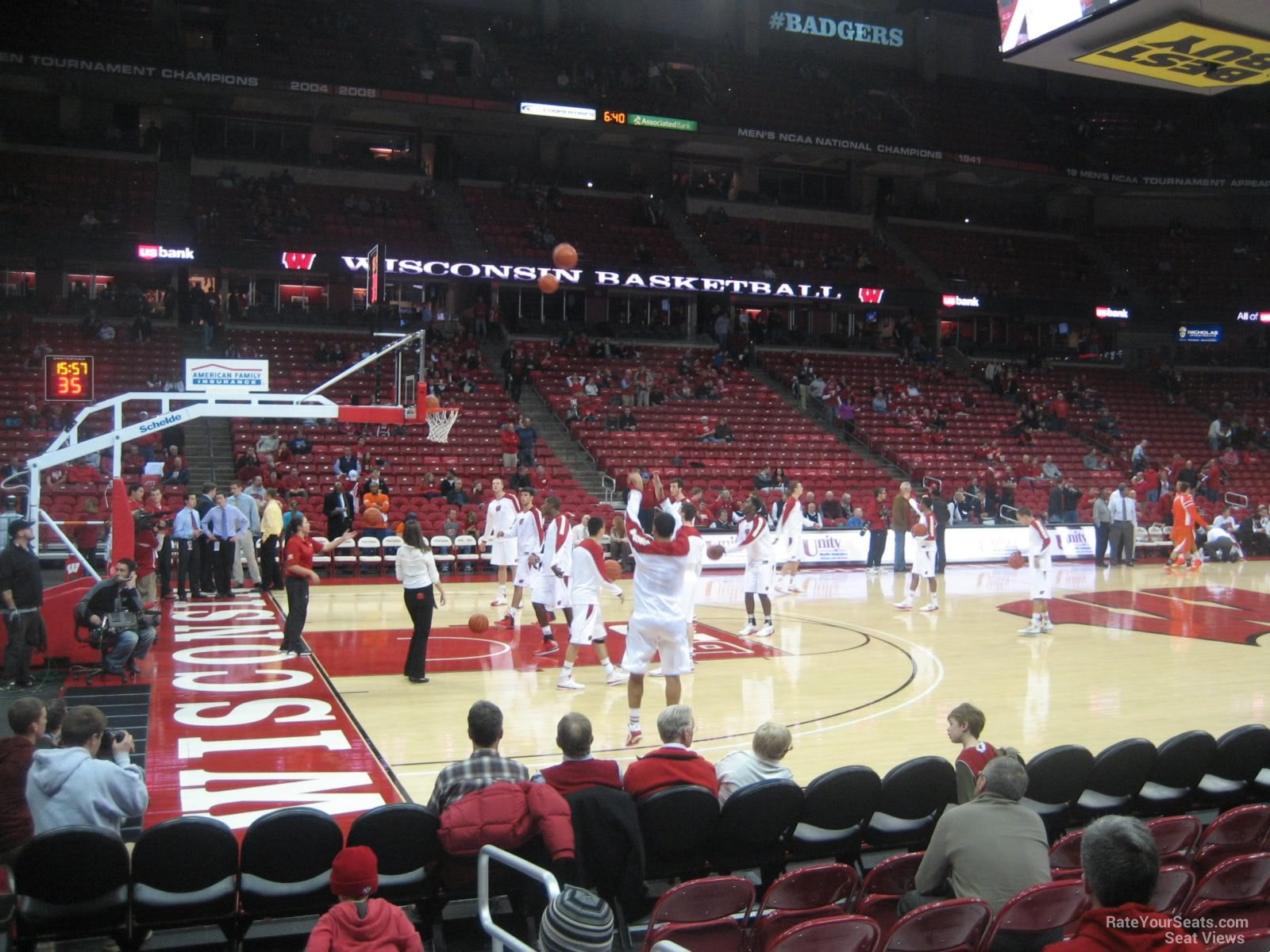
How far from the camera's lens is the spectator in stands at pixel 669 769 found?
A: 5758 millimetres

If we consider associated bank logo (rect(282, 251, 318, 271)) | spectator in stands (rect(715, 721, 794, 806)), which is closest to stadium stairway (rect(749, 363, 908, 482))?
associated bank logo (rect(282, 251, 318, 271))

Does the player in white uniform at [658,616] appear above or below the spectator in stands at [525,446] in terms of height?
below

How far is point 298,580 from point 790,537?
9.71 m

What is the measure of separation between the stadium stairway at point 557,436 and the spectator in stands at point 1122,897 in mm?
20981

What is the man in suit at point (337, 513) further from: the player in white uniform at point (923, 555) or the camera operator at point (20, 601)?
the player in white uniform at point (923, 555)

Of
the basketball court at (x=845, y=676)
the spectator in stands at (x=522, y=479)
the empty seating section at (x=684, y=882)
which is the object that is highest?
the spectator in stands at (x=522, y=479)

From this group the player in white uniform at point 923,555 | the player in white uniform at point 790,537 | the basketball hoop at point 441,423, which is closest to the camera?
the player in white uniform at point 923,555

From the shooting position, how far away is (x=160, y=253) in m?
26.9

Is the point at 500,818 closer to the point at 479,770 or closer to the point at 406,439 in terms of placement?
the point at 479,770

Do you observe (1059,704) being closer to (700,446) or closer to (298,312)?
(700,446)

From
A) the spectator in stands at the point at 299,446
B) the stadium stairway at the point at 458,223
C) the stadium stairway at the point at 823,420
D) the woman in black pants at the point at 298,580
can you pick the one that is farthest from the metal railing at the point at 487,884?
the stadium stairway at the point at 458,223

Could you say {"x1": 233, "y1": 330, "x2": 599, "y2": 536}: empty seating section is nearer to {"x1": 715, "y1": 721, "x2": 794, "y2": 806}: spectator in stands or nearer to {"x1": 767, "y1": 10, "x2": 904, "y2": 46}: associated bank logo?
{"x1": 715, "y1": 721, "x2": 794, "y2": 806}: spectator in stands

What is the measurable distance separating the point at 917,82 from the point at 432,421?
25.4 meters

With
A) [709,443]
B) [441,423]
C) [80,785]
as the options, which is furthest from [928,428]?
[80,785]
